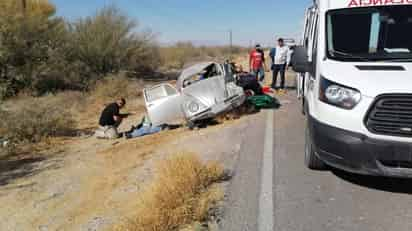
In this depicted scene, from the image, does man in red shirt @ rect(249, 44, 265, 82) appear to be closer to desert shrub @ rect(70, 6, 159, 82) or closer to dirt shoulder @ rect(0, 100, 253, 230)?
dirt shoulder @ rect(0, 100, 253, 230)

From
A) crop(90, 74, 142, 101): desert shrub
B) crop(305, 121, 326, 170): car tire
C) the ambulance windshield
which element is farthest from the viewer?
crop(90, 74, 142, 101): desert shrub

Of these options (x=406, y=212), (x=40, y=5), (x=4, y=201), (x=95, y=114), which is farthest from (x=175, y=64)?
(x=406, y=212)

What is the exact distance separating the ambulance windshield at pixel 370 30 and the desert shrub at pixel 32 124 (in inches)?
321

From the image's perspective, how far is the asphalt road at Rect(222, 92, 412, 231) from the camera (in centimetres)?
358

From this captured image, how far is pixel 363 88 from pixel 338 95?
0.27 meters

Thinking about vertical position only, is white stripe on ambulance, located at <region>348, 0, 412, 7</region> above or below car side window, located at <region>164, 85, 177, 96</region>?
above

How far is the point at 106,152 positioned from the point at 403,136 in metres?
6.32

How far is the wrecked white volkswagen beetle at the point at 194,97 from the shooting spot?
8570 mm

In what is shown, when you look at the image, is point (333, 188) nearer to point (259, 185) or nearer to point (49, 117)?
point (259, 185)

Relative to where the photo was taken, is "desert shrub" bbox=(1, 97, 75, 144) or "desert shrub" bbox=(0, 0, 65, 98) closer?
"desert shrub" bbox=(1, 97, 75, 144)

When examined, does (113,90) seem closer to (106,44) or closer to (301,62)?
(106,44)

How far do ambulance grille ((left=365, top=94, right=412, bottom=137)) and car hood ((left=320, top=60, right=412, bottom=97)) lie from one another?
0.08m

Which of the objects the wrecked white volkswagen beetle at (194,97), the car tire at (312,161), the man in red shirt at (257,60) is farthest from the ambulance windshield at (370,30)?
the man in red shirt at (257,60)

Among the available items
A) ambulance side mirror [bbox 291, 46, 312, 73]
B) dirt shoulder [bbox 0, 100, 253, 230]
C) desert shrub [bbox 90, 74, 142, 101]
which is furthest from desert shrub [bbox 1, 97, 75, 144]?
ambulance side mirror [bbox 291, 46, 312, 73]
